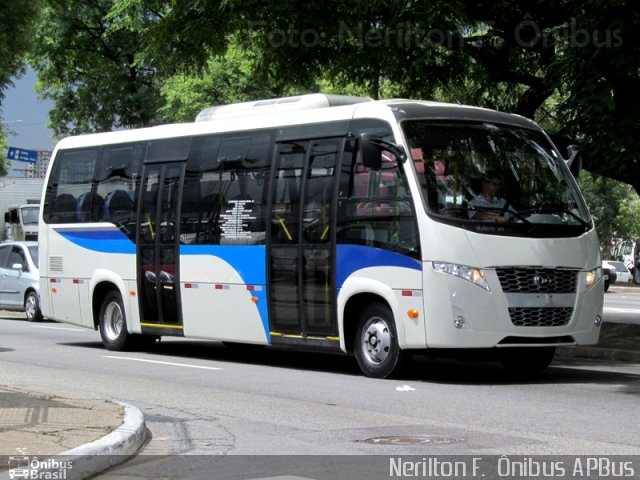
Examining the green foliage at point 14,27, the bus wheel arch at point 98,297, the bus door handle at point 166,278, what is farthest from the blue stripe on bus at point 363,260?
the bus wheel arch at point 98,297

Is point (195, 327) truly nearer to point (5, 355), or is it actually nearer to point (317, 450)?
point (5, 355)

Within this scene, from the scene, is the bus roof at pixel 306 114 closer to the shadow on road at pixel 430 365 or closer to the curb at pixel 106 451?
the shadow on road at pixel 430 365

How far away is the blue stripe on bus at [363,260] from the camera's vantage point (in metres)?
13.1

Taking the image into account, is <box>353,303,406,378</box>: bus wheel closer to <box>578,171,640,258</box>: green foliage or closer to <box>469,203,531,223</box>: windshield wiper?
<box>469,203,531,223</box>: windshield wiper

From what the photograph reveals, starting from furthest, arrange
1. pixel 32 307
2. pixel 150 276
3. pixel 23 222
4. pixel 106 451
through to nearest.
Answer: pixel 23 222 < pixel 32 307 < pixel 150 276 < pixel 106 451

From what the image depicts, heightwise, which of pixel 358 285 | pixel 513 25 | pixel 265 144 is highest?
pixel 513 25

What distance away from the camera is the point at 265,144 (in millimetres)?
15391

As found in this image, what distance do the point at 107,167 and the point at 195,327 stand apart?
3603mm

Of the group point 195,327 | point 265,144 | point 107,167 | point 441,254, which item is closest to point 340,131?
point 265,144

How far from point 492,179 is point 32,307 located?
52.6 ft

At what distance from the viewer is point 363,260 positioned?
1361 centimetres

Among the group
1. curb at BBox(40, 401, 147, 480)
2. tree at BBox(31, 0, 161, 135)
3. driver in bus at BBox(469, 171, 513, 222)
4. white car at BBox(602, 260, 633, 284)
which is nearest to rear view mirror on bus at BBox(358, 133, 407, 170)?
driver in bus at BBox(469, 171, 513, 222)

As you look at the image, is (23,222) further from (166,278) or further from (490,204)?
(490,204)

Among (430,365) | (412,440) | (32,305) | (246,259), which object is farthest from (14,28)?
(32,305)
